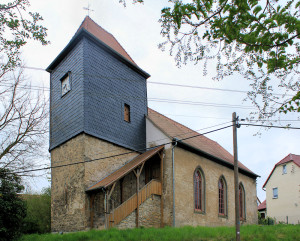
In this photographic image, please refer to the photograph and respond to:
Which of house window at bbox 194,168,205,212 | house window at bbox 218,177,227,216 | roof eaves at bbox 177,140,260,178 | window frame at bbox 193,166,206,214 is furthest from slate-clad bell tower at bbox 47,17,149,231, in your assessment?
house window at bbox 218,177,227,216

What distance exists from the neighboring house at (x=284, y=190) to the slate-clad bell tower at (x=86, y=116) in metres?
23.8

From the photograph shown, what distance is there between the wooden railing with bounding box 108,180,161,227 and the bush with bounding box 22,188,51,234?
1257 centimetres

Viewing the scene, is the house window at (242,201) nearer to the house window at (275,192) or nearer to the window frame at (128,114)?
the window frame at (128,114)

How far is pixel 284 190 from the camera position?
40.8 meters

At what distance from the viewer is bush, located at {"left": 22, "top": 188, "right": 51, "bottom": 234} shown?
27.6 m

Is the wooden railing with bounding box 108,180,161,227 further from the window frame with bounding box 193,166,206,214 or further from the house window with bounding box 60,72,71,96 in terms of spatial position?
the house window with bounding box 60,72,71,96

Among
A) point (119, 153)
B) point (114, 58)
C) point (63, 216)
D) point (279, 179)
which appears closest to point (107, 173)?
point (119, 153)

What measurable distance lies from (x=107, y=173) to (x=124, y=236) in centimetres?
584

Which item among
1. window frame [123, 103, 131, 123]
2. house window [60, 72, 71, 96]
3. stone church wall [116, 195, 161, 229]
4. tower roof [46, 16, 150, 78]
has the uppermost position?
tower roof [46, 16, 150, 78]

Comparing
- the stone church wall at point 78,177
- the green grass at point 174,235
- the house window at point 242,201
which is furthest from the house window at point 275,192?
the green grass at point 174,235

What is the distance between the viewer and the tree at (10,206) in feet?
51.1

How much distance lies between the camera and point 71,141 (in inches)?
786

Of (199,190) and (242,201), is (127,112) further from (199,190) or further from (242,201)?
(242,201)

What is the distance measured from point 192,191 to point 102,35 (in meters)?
11.8
